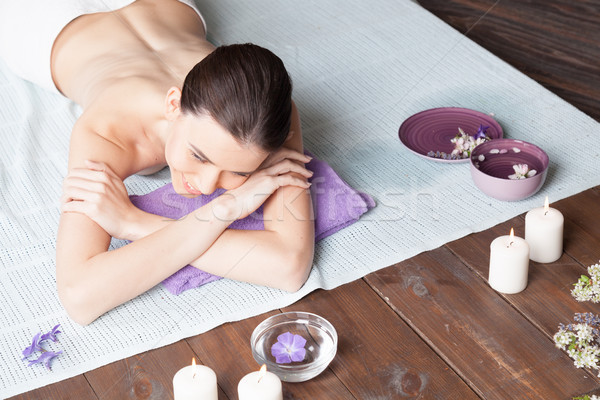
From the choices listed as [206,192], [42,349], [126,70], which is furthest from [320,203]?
[42,349]

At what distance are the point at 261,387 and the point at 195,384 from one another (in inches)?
5.2

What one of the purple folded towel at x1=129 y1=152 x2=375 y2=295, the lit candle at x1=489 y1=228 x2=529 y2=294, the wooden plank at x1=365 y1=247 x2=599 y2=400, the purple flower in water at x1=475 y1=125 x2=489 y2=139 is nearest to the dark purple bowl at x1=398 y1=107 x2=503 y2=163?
the purple flower in water at x1=475 y1=125 x2=489 y2=139

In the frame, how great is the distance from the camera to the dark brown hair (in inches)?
66.7

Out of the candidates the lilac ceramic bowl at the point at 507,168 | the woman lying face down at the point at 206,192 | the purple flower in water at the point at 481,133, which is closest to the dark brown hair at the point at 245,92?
the woman lying face down at the point at 206,192

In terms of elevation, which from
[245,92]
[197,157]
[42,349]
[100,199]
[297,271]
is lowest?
[42,349]

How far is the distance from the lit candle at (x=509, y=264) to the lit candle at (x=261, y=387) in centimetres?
62

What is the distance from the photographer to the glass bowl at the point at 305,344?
1708mm

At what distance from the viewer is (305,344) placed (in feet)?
5.83

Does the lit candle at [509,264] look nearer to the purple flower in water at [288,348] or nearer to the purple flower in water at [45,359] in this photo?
the purple flower in water at [288,348]

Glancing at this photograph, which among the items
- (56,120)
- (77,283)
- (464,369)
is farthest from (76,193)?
(464,369)

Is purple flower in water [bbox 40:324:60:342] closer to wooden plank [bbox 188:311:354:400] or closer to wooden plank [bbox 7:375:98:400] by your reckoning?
wooden plank [bbox 7:375:98:400]

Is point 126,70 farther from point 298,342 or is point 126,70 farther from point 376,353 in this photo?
point 376,353

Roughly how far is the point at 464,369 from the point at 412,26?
164 cm

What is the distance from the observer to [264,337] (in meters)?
1.81
